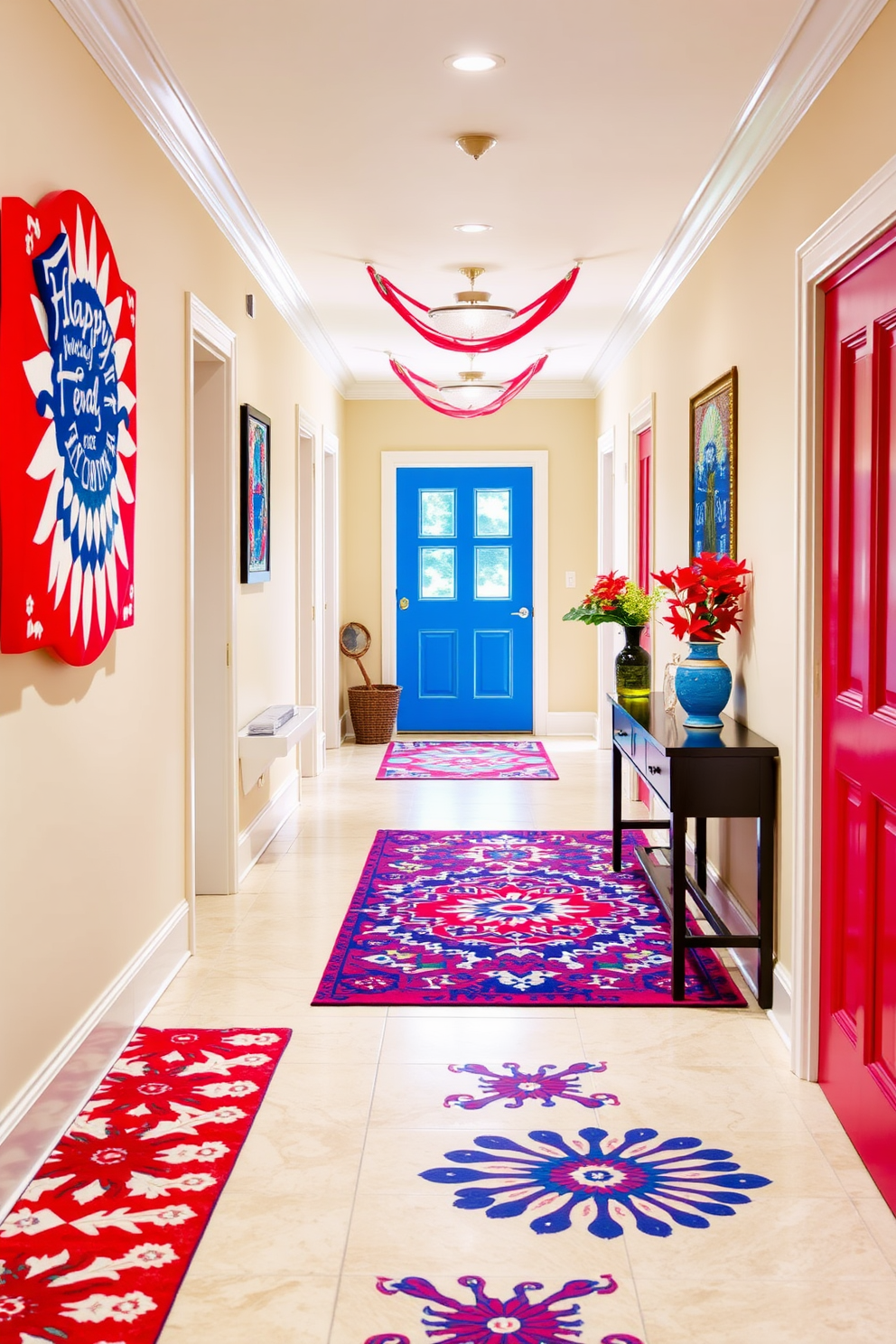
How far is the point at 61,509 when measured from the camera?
2.54 m

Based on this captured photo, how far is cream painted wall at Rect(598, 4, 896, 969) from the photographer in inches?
105

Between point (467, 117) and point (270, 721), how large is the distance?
259 centimetres

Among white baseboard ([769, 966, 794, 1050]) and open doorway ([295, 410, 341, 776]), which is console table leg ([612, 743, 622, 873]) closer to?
white baseboard ([769, 966, 794, 1050])

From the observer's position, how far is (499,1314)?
2.00 m

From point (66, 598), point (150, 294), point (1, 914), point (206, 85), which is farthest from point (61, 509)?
point (206, 85)

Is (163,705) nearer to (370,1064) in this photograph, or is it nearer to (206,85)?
(370,1064)

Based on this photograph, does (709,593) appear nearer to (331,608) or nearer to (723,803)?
(723,803)

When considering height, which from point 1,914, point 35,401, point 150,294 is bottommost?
point 1,914

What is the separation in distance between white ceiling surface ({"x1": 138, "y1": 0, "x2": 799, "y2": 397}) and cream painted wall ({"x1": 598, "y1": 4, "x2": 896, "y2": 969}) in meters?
0.29

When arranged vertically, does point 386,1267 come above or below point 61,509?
below

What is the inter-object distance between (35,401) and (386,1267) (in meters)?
1.76

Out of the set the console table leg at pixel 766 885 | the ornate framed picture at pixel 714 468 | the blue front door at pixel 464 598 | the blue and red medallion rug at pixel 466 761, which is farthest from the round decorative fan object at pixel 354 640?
the console table leg at pixel 766 885

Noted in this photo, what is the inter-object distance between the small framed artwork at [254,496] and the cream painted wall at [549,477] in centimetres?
375

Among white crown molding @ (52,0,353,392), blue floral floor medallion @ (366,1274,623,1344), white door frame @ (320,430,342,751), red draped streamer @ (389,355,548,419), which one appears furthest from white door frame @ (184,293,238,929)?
white door frame @ (320,430,342,751)
